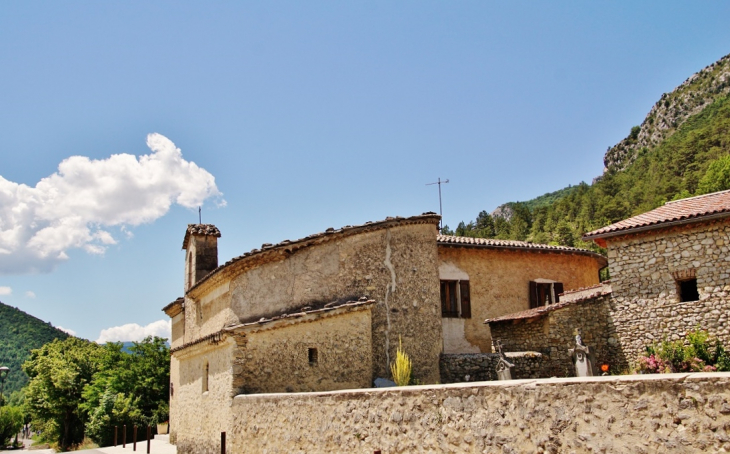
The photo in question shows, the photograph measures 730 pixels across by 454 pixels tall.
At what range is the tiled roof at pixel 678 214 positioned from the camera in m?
14.9

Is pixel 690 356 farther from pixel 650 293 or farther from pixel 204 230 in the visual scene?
pixel 204 230

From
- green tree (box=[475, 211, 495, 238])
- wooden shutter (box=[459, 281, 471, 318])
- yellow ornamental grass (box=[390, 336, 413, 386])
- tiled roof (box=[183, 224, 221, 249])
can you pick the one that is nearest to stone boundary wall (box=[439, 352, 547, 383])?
yellow ornamental grass (box=[390, 336, 413, 386])

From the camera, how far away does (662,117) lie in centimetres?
9962

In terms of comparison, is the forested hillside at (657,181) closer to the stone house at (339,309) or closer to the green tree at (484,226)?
the green tree at (484,226)

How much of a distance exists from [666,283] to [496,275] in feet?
20.7

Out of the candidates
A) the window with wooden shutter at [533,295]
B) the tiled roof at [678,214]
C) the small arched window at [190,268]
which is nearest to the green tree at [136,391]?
the small arched window at [190,268]

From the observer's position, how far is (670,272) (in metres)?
15.6

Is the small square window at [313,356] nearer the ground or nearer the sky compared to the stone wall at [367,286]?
nearer the ground

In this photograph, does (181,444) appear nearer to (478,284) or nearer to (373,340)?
(373,340)

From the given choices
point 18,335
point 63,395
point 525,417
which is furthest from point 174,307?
point 18,335

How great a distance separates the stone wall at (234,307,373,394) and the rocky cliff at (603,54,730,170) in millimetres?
89201

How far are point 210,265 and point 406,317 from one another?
8.93 m

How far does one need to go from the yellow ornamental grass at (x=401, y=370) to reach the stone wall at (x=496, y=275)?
405cm

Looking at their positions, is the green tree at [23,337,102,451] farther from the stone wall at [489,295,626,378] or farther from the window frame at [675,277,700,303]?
the window frame at [675,277,700,303]
